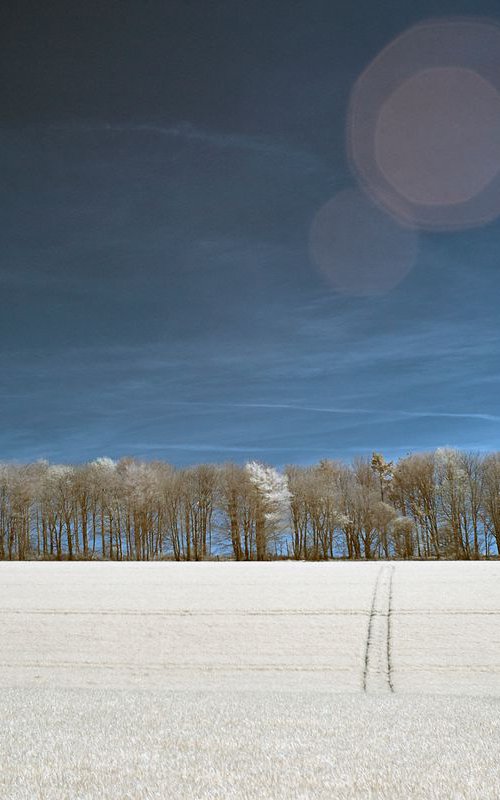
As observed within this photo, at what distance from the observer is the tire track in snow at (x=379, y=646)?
43.3ft

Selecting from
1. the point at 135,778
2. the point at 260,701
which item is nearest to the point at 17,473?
the point at 260,701

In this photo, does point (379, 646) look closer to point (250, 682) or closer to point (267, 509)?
point (250, 682)

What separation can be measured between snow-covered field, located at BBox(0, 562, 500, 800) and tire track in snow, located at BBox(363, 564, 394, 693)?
6 cm

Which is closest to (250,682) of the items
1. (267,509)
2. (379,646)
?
(379,646)

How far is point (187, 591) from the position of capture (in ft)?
75.8

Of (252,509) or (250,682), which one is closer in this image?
(250,682)

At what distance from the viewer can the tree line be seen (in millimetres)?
50875

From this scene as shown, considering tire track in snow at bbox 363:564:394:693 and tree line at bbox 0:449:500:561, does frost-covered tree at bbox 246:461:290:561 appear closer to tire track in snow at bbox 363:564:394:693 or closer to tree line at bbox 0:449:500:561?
tree line at bbox 0:449:500:561

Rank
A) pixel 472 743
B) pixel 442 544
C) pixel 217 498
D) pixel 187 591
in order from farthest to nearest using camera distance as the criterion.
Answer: pixel 217 498, pixel 442 544, pixel 187 591, pixel 472 743

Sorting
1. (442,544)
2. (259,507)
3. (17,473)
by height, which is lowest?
(442,544)

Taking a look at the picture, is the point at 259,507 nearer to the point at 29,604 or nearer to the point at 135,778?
the point at 29,604

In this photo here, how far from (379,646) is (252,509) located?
37357 millimetres

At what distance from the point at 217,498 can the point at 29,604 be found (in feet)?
108

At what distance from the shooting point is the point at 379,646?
1559cm
